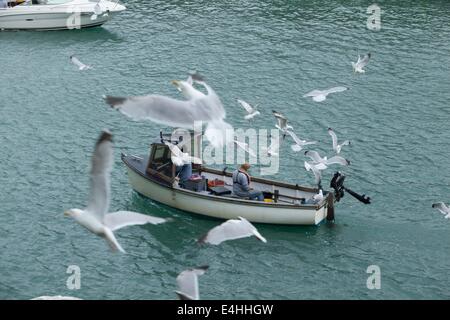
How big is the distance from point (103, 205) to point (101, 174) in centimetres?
93

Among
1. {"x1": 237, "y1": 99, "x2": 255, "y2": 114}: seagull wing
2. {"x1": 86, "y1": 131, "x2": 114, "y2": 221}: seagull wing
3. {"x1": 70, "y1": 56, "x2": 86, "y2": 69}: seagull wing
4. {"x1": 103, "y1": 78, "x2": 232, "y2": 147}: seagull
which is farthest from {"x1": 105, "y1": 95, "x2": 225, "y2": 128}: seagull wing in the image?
{"x1": 70, "y1": 56, "x2": 86, "y2": 69}: seagull wing

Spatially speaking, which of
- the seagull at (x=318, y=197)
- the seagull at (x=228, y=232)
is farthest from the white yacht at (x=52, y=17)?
the seagull at (x=228, y=232)

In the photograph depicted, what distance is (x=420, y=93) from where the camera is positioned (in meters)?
39.8

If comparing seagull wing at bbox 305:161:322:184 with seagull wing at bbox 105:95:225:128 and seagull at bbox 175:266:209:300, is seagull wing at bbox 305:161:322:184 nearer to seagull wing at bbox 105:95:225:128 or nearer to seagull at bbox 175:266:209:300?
seagull at bbox 175:266:209:300

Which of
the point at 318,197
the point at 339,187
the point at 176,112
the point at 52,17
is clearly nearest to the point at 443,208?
the point at 339,187

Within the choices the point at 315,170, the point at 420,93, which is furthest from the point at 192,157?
the point at 420,93

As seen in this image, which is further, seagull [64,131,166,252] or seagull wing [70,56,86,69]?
seagull wing [70,56,86,69]

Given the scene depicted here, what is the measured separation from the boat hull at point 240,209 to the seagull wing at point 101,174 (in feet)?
29.6

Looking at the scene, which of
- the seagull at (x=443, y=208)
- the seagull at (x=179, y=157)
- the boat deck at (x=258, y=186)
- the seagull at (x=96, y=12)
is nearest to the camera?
the seagull at (x=179, y=157)

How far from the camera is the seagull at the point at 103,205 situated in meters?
18.1

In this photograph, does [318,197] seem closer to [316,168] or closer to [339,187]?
[339,187]

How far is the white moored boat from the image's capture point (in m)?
28.0

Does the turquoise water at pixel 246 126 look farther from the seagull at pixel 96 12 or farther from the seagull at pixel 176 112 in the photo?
the seagull at pixel 176 112
